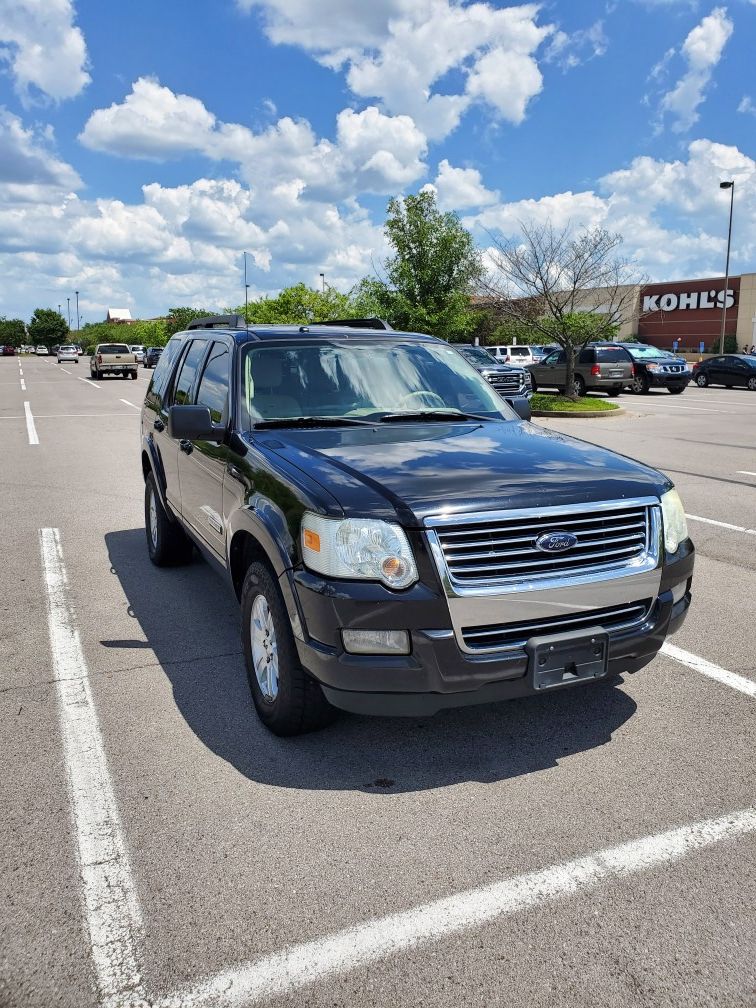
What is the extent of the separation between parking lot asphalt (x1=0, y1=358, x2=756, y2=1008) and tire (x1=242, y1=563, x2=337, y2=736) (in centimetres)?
14

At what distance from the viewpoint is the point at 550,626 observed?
3148mm

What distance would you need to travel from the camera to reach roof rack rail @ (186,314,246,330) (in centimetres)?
541

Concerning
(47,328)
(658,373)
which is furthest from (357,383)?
(47,328)

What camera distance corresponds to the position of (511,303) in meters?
23.2

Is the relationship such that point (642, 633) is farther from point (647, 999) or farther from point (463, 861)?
point (647, 999)

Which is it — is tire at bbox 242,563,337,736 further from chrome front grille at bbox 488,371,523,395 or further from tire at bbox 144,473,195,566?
chrome front grille at bbox 488,371,523,395

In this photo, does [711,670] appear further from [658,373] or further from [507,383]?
[658,373]

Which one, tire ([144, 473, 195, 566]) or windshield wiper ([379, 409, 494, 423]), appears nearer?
windshield wiper ([379, 409, 494, 423])

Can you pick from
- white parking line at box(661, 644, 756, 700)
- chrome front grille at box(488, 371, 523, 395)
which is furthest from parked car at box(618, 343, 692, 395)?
white parking line at box(661, 644, 756, 700)

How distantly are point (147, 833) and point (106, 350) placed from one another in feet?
135

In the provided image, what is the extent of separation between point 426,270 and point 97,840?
27946 mm

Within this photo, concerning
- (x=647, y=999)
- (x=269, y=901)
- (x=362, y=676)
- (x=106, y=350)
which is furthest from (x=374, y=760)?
(x=106, y=350)

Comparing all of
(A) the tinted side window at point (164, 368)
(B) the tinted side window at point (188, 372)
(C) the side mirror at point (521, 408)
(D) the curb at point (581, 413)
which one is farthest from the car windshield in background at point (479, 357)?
(C) the side mirror at point (521, 408)

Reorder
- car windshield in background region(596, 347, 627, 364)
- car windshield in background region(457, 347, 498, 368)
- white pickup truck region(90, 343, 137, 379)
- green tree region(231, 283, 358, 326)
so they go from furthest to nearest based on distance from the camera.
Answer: green tree region(231, 283, 358, 326)
white pickup truck region(90, 343, 137, 379)
car windshield in background region(596, 347, 627, 364)
car windshield in background region(457, 347, 498, 368)
